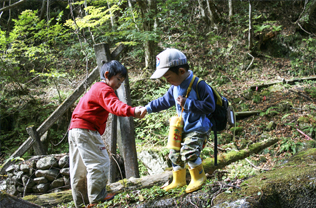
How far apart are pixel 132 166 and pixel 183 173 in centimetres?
135

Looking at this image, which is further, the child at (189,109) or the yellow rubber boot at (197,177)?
the yellow rubber boot at (197,177)

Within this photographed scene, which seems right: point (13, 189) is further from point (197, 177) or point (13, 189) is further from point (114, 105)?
point (197, 177)

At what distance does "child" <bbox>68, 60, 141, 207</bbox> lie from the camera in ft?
8.82

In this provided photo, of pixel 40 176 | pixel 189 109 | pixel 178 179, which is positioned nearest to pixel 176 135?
pixel 189 109

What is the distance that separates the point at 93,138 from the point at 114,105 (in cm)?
65

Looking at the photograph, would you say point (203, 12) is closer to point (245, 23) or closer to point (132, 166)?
point (245, 23)

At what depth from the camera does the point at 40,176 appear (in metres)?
4.13

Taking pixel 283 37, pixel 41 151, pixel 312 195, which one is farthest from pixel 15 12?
pixel 312 195

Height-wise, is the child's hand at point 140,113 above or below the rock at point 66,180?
above

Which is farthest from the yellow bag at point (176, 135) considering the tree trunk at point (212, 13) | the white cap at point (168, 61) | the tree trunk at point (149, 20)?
the tree trunk at point (212, 13)

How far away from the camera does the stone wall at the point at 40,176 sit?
412 cm

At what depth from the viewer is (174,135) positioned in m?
2.49

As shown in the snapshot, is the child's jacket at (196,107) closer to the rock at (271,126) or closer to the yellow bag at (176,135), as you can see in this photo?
the yellow bag at (176,135)

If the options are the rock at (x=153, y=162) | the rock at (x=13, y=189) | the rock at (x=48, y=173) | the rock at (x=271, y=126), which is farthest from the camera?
the rock at (x=271, y=126)
